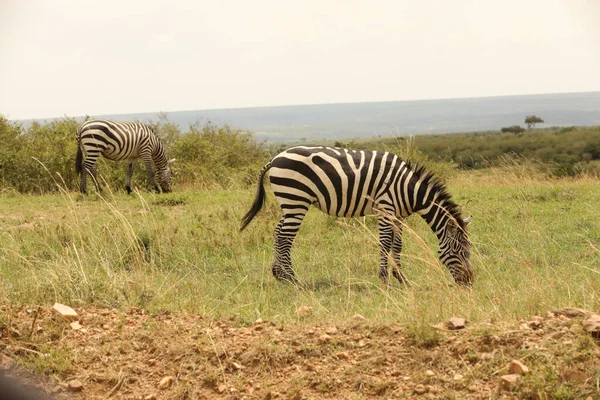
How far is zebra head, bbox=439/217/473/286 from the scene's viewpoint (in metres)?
6.44

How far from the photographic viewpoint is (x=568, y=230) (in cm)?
867

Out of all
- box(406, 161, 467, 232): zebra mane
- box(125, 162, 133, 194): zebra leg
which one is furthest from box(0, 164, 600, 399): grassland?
box(125, 162, 133, 194): zebra leg

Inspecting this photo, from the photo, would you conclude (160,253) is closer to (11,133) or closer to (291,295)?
(291,295)

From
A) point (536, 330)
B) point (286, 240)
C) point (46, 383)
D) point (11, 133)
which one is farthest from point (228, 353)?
point (11, 133)

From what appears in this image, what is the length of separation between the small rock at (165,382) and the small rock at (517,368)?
1.91 metres

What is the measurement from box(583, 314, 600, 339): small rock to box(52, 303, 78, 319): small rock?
333 cm

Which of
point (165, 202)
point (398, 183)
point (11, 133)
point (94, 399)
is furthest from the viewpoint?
point (11, 133)

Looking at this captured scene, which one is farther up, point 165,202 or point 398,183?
point 398,183

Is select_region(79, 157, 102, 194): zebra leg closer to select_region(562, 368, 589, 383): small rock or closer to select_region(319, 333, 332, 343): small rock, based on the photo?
select_region(319, 333, 332, 343): small rock

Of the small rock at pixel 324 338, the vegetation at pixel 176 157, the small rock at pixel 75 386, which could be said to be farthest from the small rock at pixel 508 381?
the vegetation at pixel 176 157

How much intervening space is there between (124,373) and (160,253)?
3686 mm

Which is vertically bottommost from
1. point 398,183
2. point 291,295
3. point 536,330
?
point 291,295

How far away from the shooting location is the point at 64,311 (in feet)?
14.1

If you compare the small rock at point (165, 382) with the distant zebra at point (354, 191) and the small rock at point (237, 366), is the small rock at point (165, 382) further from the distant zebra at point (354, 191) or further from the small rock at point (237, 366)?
the distant zebra at point (354, 191)
